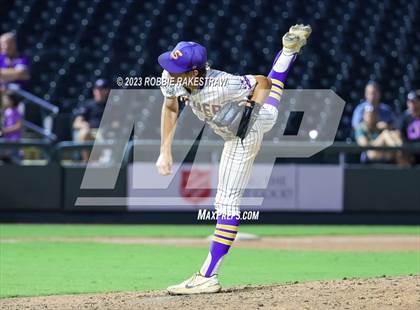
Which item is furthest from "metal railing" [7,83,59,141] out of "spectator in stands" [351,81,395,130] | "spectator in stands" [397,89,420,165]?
"spectator in stands" [397,89,420,165]

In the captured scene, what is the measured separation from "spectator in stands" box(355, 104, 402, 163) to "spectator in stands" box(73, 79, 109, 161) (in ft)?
13.1

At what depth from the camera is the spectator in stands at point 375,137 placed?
13.3 metres

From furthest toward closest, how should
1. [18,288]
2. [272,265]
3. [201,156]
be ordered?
[201,156] < [272,265] < [18,288]

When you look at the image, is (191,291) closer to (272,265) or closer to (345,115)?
(272,265)

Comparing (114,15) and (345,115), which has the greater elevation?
(114,15)

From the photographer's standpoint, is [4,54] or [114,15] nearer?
[4,54]

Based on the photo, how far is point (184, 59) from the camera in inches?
210

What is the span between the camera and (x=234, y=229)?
5613 millimetres

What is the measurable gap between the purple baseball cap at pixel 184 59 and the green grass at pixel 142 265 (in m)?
1.91

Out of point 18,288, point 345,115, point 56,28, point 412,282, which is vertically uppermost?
point 56,28

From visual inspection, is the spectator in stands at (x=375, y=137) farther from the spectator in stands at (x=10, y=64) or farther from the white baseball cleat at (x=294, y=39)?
the white baseball cleat at (x=294, y=39)

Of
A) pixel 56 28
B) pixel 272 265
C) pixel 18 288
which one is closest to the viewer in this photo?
pixel 18 288

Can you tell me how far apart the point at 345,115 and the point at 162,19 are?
404 centimetres

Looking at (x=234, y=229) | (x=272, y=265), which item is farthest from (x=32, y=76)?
(x=234, y=229)
